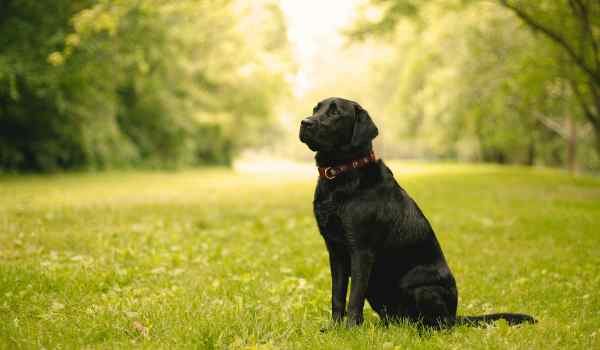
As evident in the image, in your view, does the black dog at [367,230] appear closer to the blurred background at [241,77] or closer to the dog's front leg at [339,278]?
the dog's front leg at [339,278]

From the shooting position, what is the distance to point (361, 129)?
4148 millimetres

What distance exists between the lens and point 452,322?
4.30m

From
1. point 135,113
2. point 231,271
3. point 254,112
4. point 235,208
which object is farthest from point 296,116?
point 231,271

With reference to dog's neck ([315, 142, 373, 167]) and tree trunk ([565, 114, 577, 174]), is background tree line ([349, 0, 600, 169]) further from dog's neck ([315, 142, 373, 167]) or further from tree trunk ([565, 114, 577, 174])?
dog's neck ([315, 142, 373, 167])

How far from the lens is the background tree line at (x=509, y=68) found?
1591 cm

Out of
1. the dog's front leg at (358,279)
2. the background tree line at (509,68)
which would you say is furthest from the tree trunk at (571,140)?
the dog's front leg at (358,279)

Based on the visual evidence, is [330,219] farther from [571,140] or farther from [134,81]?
[571,140]

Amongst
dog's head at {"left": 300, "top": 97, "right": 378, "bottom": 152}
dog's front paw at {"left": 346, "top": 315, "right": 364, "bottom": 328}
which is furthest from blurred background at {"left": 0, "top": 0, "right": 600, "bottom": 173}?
dog's front paw at {"left": 346, "top": 315, "right": 364, "bottom": 328}

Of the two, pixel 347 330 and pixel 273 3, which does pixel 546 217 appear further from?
pixel 273 3

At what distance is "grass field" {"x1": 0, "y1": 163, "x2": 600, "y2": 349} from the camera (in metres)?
4.05

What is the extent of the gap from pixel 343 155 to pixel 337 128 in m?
0.22

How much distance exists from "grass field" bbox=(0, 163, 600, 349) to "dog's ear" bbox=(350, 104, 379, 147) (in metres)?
1.42

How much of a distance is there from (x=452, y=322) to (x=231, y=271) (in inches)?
119

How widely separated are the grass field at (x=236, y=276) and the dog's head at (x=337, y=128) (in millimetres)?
1411
